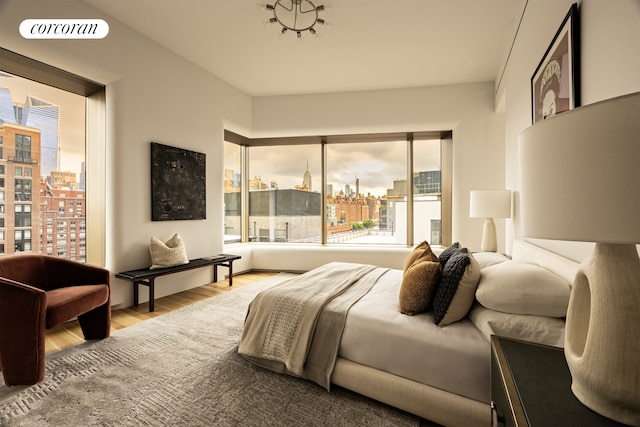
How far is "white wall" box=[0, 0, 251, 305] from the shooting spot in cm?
281

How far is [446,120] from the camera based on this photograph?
477 centimetres

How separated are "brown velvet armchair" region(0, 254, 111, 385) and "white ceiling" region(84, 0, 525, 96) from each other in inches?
100

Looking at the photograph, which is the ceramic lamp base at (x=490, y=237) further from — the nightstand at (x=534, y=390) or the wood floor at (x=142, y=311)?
the wood floor at (x=142, y=311)

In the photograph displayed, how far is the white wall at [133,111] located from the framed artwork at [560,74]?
3862 millimetres

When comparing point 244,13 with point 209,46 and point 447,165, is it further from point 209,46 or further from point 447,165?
point 447,165

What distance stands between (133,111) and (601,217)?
4.07 metres

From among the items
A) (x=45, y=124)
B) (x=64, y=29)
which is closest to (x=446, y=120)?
(x=64, y=29)

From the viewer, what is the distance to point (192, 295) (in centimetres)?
396

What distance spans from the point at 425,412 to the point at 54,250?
12.0 ft

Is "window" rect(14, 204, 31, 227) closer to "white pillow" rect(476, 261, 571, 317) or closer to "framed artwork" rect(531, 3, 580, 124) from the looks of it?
"white pillow" rect(476, 261, 571, 317)

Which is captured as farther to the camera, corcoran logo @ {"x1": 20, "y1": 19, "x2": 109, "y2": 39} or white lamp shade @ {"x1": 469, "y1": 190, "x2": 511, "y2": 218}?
white lamp shade @ {"x1": 469, "y1": 190, "x2": 511, "y2": 218}

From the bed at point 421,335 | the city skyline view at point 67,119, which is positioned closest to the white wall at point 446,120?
the bed at point 421,335

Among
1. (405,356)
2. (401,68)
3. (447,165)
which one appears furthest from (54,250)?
(447,165)

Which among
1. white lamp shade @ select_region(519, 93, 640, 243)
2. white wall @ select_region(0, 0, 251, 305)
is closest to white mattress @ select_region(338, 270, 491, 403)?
white lamp shade @ select_region(519, 93, 640, 243)
